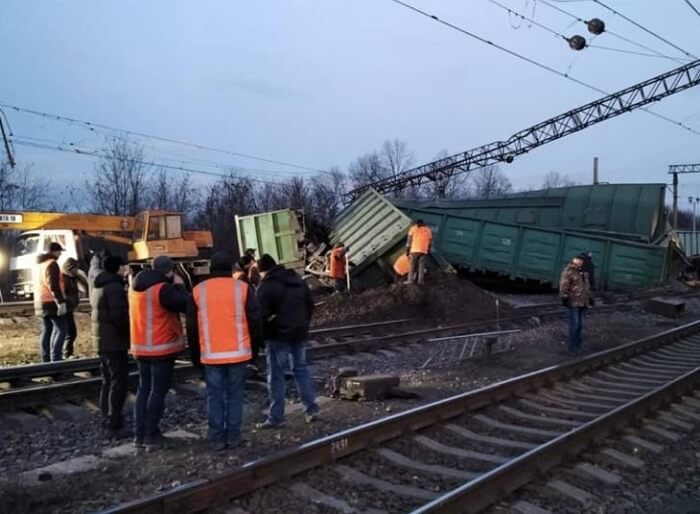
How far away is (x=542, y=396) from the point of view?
8555mm

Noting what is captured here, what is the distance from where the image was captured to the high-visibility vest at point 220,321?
5867 millimetres

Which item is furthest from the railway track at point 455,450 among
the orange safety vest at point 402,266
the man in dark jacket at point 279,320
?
the orange safety vest at point 402,266

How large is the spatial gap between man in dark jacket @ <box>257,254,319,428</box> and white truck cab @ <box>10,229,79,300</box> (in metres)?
14.4

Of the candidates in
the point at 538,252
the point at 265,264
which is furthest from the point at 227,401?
the point at 538,252

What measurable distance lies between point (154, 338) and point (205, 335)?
23.9 inches

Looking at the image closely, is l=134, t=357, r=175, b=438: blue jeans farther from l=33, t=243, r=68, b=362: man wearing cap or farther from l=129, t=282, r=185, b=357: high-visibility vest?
l=33, t=243, r=68, b=362: man wearing cap

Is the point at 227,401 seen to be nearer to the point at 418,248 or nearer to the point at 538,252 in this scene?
the point at 418,248

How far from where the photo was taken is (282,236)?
68.0 feet

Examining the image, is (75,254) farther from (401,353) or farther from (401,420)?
(401,420)

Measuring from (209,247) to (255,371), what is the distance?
607 inches

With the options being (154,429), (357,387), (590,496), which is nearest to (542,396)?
(357,387)

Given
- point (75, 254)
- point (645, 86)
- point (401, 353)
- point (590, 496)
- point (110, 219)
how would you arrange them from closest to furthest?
point (590, 496)
point (401, 353)
point (75, 254)
point (110, 219)
point (645, 86)

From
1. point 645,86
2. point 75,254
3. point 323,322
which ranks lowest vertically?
point 323,322

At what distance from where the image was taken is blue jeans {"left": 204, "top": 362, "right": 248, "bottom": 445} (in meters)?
6.01
